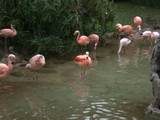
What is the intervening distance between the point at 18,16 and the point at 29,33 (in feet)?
1.94

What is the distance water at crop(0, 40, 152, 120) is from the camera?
4.35m

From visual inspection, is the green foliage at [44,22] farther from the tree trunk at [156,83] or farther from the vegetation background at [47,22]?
the tree trunk at [156,83]

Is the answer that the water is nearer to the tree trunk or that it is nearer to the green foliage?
the tree trunk

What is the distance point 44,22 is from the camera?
25.8ft

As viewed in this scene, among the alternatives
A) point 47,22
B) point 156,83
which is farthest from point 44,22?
point 156,83

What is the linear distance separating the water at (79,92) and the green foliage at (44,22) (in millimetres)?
538

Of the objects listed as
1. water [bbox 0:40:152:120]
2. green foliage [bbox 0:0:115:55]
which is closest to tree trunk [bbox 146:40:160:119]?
water [bbox 0:40:152:120]

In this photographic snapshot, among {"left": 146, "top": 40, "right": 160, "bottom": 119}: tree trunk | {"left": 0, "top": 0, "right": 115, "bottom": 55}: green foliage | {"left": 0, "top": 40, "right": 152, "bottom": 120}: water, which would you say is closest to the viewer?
{"left": 146, "top": 40, "right": 160, "bottom": 119}: tree trunk

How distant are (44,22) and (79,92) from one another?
3.14 m

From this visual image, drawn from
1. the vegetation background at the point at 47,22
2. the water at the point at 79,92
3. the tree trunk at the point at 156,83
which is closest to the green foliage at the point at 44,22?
the vegetation background at the point at 47,22

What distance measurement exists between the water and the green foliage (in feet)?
1.77

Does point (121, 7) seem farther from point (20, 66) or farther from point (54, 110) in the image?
point (54, 110)

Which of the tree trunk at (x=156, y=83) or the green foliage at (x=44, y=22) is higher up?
the green foliage at (x=44, y=22)

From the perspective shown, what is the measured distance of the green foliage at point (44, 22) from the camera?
24.6 feet
